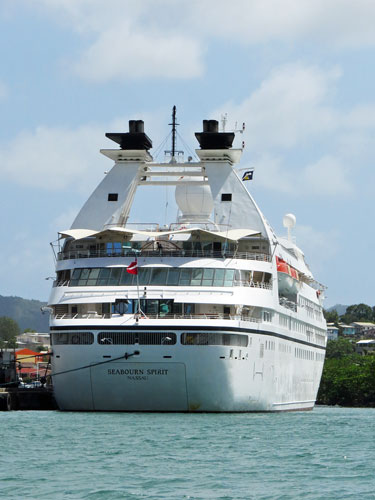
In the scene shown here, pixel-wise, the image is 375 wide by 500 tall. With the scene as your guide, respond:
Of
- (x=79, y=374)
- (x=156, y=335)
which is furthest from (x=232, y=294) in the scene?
(x=79, y=374)

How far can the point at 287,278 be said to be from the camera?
71.0 meters

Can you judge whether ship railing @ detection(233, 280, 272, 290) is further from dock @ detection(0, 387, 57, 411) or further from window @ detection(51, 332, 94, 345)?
dock @ detection(0, 387, 57, 411)

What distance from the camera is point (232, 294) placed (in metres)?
58.6

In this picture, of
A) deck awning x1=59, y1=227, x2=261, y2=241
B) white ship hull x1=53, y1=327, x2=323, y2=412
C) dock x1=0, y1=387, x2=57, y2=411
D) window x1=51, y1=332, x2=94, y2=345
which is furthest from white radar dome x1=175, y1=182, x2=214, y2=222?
window x1=51, y1=332, x2=94, y2=345

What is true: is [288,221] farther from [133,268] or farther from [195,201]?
[133,268]

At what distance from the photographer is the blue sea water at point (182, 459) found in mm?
31312

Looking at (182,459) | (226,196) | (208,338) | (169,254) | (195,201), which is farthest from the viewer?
(195,201)

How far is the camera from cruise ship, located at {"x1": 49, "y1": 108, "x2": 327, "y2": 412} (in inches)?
2181

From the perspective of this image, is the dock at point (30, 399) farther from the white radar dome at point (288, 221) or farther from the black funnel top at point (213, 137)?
the white radar dome at point (288, 221)

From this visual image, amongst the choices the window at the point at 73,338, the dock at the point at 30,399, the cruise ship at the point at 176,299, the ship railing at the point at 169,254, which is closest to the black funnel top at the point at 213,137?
the cruise ship at the point at 176,299

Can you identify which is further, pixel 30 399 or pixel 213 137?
pixel 30 399

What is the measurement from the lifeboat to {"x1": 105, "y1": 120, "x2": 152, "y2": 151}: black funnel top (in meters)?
11.7

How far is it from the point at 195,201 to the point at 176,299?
1654 cm

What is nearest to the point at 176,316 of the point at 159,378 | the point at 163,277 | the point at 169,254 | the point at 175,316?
the point at 175,316
